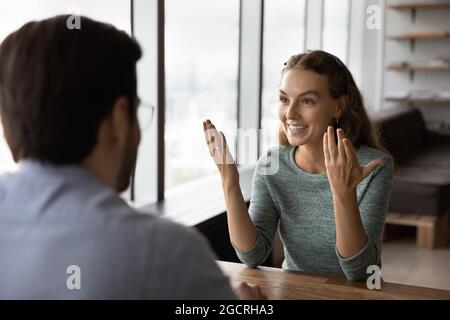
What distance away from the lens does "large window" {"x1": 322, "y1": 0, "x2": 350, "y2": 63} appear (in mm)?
6591

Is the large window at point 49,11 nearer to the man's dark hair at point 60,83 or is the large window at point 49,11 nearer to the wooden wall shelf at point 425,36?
the man's dark hair at point 60,83

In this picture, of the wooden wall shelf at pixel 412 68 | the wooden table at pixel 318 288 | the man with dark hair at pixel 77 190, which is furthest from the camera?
A: the wooden wall shelf at pixel 412 68

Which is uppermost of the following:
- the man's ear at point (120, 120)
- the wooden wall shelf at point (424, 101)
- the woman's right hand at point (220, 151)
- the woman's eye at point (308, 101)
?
the man's ear at point (120, 120)

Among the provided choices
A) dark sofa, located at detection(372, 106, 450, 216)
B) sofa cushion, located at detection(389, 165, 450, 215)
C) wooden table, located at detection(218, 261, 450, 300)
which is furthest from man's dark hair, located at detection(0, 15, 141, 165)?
sofa cushion, located at detection(389, 165, 450, 215)

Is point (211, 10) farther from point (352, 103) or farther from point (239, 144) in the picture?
point (352, 103)

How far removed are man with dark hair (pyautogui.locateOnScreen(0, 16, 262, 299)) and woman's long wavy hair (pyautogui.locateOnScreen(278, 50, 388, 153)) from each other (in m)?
1.14

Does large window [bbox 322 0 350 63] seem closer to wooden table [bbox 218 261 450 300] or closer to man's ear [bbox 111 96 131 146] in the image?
wooden table [bbox 218 261 450 300]

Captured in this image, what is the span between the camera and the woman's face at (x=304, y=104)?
75.3 inches

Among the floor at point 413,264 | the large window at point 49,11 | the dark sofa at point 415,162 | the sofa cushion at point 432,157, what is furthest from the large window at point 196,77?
the sofa cushion at point 432,157

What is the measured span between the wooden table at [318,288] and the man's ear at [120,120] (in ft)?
2.16

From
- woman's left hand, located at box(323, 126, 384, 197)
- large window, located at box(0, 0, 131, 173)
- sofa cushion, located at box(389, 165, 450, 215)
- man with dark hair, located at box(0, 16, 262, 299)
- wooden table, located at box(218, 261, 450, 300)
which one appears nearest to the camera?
man with dark hair, located at box(0, 16, 262, 299)

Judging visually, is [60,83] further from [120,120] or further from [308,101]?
[308,101]

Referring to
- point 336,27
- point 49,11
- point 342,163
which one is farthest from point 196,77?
point 336,27
